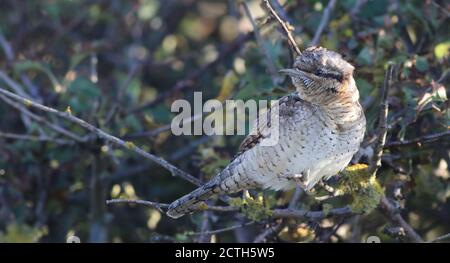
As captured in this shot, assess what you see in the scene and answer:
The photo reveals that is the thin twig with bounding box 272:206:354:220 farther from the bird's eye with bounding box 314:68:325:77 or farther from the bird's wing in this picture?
the bird's eye with bounding box 314:68:325:77

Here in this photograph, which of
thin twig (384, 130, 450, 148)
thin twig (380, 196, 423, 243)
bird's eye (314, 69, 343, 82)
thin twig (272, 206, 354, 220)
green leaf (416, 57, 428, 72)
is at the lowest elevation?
thin twig (380, 196, 423, 243)

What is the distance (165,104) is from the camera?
223 inches

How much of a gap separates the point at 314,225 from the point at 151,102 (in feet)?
5.75

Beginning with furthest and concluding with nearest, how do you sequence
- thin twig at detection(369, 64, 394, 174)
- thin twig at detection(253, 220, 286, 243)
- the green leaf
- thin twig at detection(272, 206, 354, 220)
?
the green leaf, thin twig at detection(253, 220, 286, 243), thin twig at detection(272, 206, 354, 220), thin twig at detection(369, 64, 394, 174)

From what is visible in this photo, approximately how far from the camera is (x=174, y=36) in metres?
6.65

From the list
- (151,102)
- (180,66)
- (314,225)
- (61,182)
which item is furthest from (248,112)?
(180,66)

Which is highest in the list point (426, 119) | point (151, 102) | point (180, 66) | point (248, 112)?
point (180, 66)

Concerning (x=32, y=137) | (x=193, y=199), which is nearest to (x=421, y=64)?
(x=193, y=199)

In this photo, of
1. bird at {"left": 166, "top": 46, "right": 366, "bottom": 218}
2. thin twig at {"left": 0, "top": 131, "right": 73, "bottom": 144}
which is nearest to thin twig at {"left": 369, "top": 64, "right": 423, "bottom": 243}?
bird at {"left": 166, "top": 46, "right": 366, "bottom": 218}

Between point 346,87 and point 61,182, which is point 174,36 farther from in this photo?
point 346,87

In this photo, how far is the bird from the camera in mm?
3832

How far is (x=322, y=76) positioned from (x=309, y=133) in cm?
26

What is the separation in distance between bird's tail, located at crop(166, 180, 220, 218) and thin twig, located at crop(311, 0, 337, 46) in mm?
968

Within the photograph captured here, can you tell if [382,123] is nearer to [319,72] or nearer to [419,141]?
[319,72]
